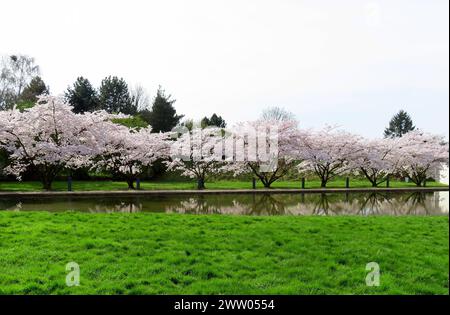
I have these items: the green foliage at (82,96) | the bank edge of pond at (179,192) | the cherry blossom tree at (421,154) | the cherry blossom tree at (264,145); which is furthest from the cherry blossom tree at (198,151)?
the green foliage at (82,96)

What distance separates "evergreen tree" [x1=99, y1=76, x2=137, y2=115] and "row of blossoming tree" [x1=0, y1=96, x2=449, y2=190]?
22443 mm

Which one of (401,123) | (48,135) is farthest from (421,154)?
(401,123)

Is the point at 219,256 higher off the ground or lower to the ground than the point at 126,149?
lower

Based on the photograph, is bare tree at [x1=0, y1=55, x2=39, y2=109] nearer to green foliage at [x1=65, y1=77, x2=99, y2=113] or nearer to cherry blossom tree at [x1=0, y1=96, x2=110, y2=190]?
green foliage at [x1=65, y1=77, x2=99, y2=113]

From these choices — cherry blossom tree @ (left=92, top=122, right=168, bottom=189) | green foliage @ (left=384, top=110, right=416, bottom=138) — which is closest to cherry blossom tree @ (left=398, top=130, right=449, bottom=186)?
cherry blossom tree @ (left=92, top=122, right=168, bottom=189)

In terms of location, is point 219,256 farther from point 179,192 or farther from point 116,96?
point 116,96

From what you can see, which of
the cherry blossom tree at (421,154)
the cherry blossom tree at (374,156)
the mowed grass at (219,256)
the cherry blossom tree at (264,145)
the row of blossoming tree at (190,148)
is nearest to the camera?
the mowed grass at (219,256)

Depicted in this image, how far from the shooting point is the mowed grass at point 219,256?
4188 mm

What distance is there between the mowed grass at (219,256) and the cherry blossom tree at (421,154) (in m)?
19.7

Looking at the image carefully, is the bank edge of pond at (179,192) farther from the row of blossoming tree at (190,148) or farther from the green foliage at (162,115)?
the green foliage at (162,115)

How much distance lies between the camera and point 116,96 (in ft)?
152

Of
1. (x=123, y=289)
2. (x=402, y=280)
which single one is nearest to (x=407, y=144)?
(x=402, y=280)

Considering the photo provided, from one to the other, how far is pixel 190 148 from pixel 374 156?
37.8 feet

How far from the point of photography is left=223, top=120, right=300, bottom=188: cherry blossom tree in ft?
73.4
